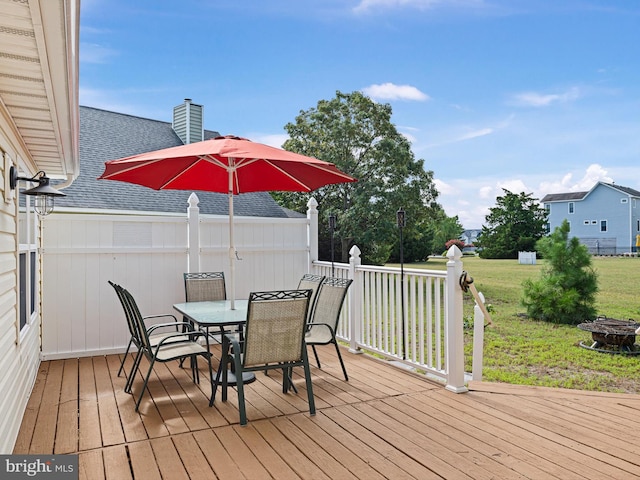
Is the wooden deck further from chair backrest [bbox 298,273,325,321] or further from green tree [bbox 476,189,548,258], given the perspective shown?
green tree [bbox 476,189,548,258]

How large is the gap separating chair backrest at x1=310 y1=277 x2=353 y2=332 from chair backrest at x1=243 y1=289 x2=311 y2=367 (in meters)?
0.90

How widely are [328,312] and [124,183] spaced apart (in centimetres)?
736

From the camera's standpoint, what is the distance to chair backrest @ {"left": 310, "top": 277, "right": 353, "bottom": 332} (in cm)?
420

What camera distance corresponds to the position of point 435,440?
2.82 metres

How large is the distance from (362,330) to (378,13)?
34.2 feet

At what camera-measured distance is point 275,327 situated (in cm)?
321

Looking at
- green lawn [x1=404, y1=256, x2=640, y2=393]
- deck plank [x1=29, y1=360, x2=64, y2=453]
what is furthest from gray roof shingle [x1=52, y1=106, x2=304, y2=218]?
green lawn [x1=404, y1=256, x2=640, y2=393]

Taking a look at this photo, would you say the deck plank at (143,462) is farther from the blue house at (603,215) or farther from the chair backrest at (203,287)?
the blue house at (603,215)

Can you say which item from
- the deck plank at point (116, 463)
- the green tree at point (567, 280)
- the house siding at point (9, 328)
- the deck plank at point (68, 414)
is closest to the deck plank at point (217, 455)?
the deck plank at point (116, 463)

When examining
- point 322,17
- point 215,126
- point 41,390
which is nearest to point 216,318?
point 41,390

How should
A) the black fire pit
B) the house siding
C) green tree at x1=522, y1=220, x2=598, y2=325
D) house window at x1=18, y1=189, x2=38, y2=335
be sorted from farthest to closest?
green tree at x1=522, y1=220, x2=598, y2=325, the black fire pit, house window at x1=18, y1=189, x2=38, y2=335, the house siding

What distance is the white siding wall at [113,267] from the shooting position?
16.2 feet

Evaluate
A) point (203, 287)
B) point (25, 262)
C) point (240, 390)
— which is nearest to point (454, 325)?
point (240, 390)

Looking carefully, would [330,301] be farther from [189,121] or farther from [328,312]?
[189,121]
